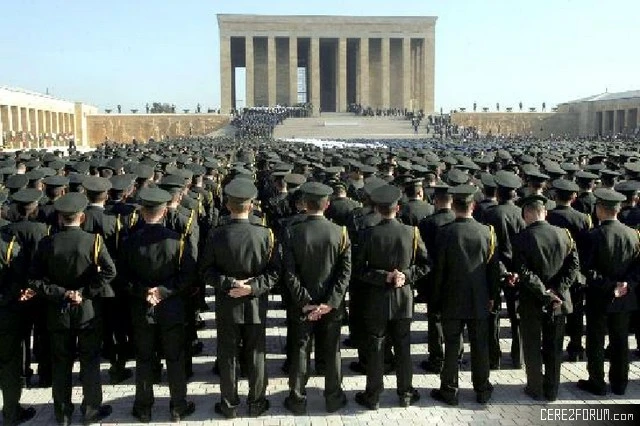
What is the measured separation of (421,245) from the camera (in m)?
6.13

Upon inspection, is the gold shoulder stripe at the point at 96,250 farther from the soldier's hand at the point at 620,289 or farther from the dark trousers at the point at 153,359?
the soldier's hand at the point at 620,289

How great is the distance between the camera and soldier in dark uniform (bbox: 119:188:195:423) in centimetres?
581

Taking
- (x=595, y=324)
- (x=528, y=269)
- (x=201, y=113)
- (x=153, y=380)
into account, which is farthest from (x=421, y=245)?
(x=201, y=113)

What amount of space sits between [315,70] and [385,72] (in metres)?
7.13

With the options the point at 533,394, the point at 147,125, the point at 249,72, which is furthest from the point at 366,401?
the point at 249,72

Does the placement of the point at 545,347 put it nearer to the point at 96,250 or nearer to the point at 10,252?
the point at 96,250

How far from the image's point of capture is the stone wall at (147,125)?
63562mm

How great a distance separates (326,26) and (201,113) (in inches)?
585

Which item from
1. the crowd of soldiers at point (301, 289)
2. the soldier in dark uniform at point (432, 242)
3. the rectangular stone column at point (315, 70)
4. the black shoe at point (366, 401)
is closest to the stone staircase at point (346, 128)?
the rectangular stone column at point (315, 70)

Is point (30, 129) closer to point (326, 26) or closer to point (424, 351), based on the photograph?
point (326, 26)

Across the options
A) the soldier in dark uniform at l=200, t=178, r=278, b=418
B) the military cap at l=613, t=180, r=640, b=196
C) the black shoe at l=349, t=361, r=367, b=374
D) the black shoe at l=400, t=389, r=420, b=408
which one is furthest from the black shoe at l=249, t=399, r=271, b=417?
the military cap at l=613, t=180, r=640, b=196

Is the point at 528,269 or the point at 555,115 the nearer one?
the point at 528,269

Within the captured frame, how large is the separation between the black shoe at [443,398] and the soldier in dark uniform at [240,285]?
64.0 inches

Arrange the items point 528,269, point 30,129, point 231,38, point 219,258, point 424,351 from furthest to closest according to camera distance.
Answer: point 231,38, point 30,129, point 424,351, point 528,269, point 219,258
